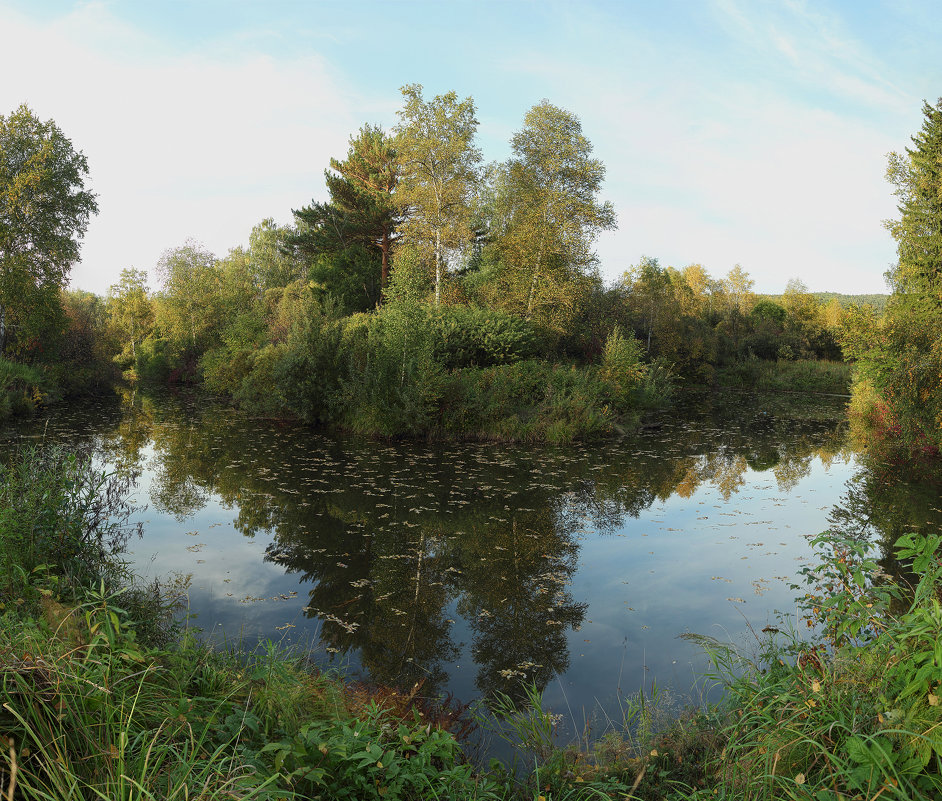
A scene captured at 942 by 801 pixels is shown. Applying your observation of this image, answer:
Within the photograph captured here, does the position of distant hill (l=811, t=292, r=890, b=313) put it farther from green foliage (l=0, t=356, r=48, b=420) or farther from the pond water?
green foliage (l=0, t=356, r=48, b=420)

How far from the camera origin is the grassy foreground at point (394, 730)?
2230 mm

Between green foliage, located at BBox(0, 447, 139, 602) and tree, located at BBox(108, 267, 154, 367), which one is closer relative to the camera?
green foliage, located at BBox(0, 447, 139, 602)

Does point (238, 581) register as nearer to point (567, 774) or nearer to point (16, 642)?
point (16, 642)

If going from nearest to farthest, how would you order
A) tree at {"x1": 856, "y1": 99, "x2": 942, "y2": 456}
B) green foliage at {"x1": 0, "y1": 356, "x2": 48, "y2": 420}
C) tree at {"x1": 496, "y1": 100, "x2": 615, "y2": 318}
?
1. tree at {"x1": 856, "y1": 99, "x2": 942, "y2": 456}
2. green foliage at {"x1": 0, "y1": 356, "x2": 48, "y2": 420}
3. tree at {"x1": 496, "y1": 100, "x2": 615, "y2": 318}

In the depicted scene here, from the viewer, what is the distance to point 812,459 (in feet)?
56.2

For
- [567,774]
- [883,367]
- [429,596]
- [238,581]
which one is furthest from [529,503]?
[883,367]

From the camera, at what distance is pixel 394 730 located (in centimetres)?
355

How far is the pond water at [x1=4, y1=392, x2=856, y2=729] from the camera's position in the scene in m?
5.66

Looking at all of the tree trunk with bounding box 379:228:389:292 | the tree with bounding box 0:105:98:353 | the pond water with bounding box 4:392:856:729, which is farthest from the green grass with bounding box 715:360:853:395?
the tree with bounding box 0:105:98:353

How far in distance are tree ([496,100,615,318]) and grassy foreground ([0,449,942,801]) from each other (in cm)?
2229

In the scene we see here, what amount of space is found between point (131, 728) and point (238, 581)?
193 inches

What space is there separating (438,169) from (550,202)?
17.4 ft

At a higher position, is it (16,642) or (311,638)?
(16,642)

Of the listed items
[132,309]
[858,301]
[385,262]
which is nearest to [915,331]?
[385,262]
